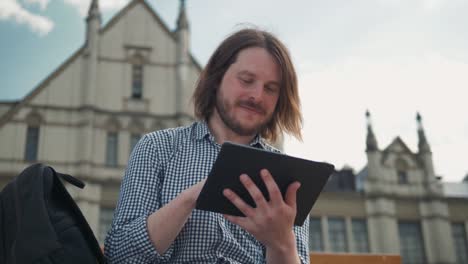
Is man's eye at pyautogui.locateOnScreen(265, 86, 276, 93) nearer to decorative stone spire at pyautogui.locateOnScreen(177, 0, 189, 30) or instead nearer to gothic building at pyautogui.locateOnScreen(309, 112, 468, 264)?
gothic building at pyautogui.locateOnScreen(309, 112, 468, 264)

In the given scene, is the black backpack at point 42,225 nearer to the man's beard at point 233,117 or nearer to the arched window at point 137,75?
the man's beard at point 233,117

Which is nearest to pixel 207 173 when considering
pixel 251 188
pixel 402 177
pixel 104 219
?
pixel 251 188

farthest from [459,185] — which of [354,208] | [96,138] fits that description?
[96,138]

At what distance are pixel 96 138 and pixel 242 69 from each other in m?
16.3

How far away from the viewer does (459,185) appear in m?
23.5

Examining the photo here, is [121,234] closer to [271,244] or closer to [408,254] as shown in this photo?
[271,244]

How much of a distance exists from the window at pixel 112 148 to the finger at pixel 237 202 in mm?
16609

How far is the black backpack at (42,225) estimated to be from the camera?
59.7 inches

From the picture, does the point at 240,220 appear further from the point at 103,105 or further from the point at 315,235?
the point at 315,235

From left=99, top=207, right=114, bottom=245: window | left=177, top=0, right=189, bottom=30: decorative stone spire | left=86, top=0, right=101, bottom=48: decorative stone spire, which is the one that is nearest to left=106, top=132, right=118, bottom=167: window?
left=99, top=207, right=114, bottom=245: window

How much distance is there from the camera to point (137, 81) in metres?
19.0

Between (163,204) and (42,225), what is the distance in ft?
1.85

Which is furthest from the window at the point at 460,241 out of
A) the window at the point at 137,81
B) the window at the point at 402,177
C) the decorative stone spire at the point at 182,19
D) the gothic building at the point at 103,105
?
the window at the point at 137,81

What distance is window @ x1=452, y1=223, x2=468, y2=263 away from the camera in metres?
20.2
